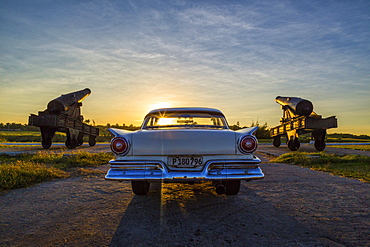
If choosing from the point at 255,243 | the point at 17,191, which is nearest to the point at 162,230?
the point at 255,243

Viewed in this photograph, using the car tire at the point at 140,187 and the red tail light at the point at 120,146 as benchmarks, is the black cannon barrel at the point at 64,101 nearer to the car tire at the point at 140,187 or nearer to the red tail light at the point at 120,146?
the car tire at the point at 140,187

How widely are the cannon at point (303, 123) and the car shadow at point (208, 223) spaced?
34.6 ft

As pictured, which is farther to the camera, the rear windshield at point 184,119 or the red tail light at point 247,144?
the rear windshield at point 184,119

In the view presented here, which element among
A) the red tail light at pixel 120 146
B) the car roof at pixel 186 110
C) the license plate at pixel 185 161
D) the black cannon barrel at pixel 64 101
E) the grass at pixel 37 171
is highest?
the black cannon barrel at pixel 64 101

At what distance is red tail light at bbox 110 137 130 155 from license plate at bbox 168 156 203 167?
0.60m

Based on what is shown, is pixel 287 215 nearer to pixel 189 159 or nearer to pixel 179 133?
pixel 189 159

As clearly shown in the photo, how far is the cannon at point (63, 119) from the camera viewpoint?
1397 centimetres

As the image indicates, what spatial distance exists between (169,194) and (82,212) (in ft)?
4.82

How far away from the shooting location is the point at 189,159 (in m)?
3.78

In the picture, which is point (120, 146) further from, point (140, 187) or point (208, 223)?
point (208, 223)

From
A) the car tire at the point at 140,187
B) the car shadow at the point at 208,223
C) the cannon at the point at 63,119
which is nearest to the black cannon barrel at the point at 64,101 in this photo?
the cannon at the point at 63,119

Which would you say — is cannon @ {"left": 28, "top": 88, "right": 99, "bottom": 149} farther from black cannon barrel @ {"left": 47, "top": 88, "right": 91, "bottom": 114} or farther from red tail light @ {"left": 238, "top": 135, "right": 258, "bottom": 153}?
red tail light @ {"left": 238, "top": 135, "right": 258, "bottom": 153}

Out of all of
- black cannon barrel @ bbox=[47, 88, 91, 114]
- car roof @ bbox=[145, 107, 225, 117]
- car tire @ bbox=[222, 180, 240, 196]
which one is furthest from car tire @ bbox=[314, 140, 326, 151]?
black cannon barrel @ bbox=[47, 88, 91, 114]

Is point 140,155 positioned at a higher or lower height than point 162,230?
higher
